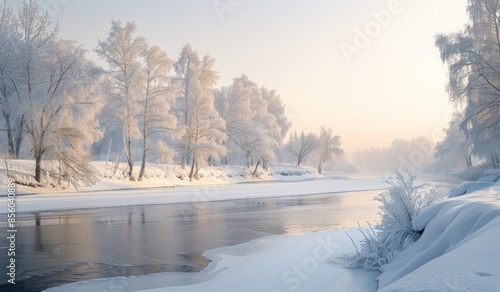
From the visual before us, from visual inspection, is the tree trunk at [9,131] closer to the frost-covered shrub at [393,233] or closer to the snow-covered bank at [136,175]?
the snow-covered bank at [136,175]

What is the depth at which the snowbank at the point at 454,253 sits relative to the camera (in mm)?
3000

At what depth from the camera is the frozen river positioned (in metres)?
7.61

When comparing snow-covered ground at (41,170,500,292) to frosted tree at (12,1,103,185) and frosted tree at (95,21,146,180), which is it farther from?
frosted tree at (95,21,146,180)

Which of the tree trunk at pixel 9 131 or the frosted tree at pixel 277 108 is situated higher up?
the frosted tree at pixel 277 108

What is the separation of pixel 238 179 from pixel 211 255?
41540 mm

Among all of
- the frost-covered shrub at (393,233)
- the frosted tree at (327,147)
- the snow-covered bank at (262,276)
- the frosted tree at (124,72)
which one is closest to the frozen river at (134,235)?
the snow-covered bank at (262,276)

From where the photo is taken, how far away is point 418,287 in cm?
300

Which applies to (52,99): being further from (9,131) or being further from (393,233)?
(393,233)

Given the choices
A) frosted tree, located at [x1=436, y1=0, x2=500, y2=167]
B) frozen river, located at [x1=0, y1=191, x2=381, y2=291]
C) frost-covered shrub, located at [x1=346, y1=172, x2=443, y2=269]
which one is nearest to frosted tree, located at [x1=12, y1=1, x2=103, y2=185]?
frozen river, located at [x1=0, y1=191, x2=381, y2=291]

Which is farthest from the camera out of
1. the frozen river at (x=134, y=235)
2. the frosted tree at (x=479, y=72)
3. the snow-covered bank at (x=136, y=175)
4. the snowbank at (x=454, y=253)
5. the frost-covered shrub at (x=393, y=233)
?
the snow-covered bank at (x=136, y=175)

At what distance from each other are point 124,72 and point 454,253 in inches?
1325

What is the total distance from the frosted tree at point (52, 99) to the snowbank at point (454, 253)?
22933 millimetres

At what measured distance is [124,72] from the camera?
3434 cm

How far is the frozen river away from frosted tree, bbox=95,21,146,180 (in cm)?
1571
